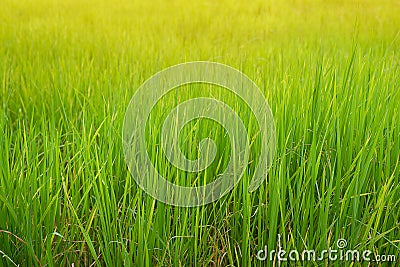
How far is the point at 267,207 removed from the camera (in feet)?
3.52

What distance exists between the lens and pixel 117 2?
3.66 meters

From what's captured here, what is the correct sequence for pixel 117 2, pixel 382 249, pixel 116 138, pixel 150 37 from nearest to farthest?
pixel 382 249 < pixel 116 138 < pixel 150 37 < pixel 117 2

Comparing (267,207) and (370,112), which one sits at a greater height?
(370,112)

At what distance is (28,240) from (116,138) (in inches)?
13.0

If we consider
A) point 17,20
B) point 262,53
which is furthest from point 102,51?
point 17,20

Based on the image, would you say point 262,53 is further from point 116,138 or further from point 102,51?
point 116,138

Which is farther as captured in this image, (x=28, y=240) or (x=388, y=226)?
(x=388, y=226)

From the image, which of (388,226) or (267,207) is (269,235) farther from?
(388,226)

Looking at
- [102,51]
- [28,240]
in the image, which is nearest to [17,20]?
[102,51]

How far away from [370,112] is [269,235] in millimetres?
498

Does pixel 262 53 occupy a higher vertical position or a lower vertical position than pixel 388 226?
higher

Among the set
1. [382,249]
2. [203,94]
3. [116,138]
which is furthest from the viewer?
[203,94]

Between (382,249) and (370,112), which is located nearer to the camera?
(382,249)

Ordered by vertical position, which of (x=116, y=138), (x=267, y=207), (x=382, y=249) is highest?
(x=116, y=138)
